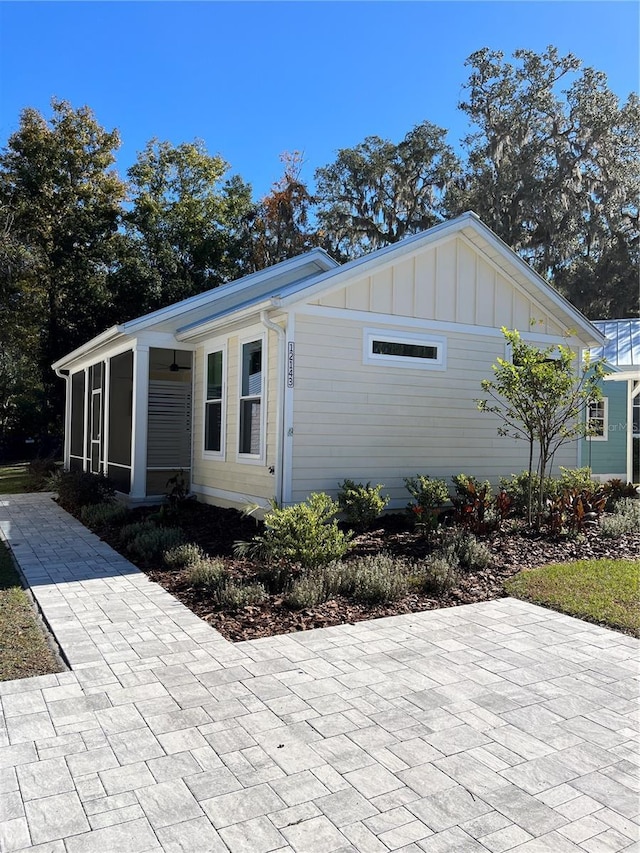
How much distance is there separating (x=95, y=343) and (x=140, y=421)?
7.95ft

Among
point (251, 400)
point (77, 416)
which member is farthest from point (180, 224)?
point (251, 400)

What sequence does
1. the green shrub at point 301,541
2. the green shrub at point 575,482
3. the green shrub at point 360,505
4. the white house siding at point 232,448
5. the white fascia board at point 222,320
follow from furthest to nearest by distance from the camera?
1. the green shrub at point 575,482
2. the white house siding at point 232,448
3. the white fascia board at point 222,320
4. the green shrub at point 360,505
5. the green shrub at point 301,541

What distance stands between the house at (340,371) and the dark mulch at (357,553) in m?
0.69

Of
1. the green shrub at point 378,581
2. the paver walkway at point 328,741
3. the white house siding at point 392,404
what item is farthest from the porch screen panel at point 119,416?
the paver walkway at point 328,741

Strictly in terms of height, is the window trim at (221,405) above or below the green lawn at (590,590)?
above

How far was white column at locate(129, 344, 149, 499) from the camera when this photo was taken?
1060 cm

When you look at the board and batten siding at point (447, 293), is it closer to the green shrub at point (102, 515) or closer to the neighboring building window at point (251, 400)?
the neighboring building window at point (251, 400)

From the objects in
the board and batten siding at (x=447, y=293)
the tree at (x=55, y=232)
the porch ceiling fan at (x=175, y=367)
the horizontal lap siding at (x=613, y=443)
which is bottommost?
the horizontal lap siding at (x=613, y=443)

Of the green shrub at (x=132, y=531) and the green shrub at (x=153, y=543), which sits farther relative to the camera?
the green shrub at (x=132, y=531)

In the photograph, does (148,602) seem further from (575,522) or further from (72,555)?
(575,522)

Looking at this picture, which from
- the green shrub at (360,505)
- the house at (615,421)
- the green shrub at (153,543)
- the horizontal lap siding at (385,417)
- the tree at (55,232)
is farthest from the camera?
the tree at (55,232)

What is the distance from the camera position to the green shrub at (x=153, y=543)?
735 centimetres

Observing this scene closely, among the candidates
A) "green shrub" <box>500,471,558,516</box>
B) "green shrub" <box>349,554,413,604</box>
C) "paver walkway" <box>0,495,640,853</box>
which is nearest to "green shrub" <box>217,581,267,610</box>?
"paver walkway" <box>0,495,640,853</box>

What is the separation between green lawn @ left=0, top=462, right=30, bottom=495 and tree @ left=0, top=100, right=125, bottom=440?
228 cm
